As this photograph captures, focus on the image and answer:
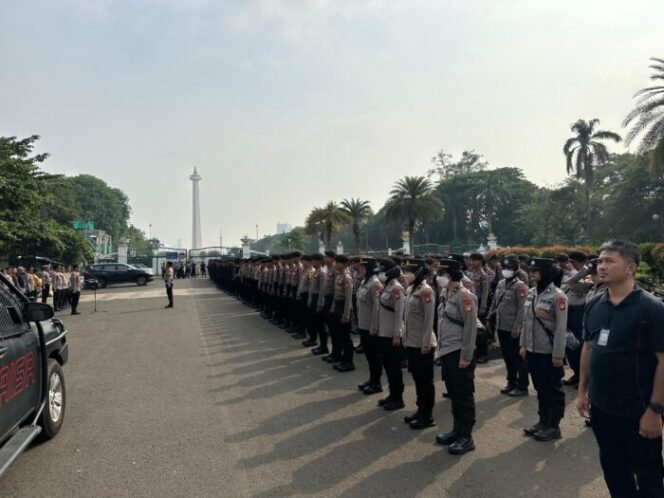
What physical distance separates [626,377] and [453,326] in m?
2.11

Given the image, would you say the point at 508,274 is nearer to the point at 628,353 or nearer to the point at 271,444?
the point at 271,444

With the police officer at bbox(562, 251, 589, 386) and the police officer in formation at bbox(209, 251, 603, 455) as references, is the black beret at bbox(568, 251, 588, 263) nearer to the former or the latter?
the police officer in formation at bbox(209, 251, 603, 455)

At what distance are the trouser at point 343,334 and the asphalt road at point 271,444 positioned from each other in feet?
1.17

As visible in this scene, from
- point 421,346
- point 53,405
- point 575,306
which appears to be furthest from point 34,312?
point 575,306

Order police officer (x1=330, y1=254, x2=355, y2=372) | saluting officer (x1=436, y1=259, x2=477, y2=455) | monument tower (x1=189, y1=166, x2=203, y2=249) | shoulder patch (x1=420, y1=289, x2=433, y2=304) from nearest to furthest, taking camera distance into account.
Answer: saluting officer (x1=436, y1=259, x2=477, y2=455) < shoulder patch (x1=420, y1=289, x2=433, y2=304) < police officer (x1=330, y1=254, x2=355, y2=372) < monument tower (x1=189, y1=166, x2=203, y2=249)

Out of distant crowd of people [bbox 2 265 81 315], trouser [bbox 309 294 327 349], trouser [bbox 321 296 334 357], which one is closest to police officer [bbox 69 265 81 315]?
distant crowd of people [bbox 2 265 81 315]

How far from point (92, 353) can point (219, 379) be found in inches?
143

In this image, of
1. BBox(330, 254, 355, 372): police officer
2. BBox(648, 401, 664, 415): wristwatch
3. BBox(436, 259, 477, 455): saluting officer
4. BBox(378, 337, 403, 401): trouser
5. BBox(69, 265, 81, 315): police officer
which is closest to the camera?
BBox(648, 401, 664, 415): wristwatch

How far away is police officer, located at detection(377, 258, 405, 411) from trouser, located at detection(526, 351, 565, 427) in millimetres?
1535

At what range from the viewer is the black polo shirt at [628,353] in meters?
2.87

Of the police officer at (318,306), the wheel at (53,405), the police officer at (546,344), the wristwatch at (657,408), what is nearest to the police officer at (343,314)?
the police officer at (318,306)

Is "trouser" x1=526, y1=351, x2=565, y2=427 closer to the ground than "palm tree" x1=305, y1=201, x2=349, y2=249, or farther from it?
closer to the ground

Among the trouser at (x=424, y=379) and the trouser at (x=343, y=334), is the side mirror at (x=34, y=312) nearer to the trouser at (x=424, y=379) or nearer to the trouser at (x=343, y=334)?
the trouser at (x=424, y=379)

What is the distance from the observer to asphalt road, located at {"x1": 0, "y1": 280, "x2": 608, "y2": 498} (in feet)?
13.3
